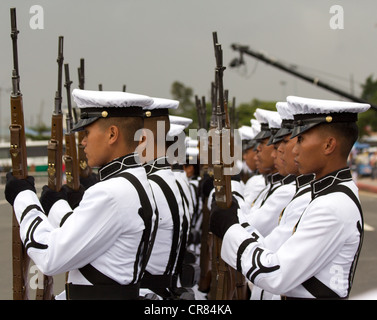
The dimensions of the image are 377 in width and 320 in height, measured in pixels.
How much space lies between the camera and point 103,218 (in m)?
2.43

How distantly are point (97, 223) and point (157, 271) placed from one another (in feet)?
3.78

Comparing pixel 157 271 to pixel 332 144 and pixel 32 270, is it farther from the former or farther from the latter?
pixel 332 144

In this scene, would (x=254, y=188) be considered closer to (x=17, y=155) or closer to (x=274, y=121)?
(x=274, y=121)

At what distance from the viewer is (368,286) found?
6.87 m

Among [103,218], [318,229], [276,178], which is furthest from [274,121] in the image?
[103,218]

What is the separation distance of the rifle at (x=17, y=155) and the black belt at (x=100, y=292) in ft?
2.29

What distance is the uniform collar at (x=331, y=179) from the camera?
263cm

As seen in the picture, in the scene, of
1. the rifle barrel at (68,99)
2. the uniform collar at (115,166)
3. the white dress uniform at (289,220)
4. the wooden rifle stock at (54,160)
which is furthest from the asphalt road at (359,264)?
the white dress uniform at (289,220)

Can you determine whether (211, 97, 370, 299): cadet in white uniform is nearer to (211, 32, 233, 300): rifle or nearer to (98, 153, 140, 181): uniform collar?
(211, 32, 233, 300): rifle

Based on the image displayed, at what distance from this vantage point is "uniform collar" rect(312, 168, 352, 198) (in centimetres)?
263

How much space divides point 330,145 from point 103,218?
1099mm

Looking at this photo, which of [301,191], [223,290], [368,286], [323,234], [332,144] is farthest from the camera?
[368,286]

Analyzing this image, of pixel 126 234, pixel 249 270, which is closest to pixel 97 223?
pixel 126 234
